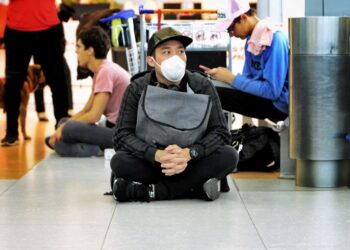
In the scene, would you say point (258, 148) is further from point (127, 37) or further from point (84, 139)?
point (127, 37)

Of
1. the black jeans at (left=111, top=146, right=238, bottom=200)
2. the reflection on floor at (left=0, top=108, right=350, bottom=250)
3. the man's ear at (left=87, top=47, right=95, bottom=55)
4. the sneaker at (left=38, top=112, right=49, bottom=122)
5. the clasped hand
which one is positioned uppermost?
the man's ear at (left=87, top=47, right=95, bottom=55)

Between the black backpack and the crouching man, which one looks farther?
the black backpack

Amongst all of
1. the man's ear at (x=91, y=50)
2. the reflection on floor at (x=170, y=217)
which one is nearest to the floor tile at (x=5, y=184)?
the reflection on floor at (x=170, y=217)

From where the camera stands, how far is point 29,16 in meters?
8.51

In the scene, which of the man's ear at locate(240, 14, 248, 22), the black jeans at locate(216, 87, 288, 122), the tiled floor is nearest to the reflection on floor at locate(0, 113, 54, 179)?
the tiled floor

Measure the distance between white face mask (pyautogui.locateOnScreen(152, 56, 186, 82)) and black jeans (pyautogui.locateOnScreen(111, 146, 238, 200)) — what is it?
51 cm

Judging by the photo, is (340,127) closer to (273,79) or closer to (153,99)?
(273,79)

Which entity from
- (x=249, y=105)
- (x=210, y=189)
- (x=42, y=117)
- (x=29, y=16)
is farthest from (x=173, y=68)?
(x=42, y=117)

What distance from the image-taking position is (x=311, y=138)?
577 cm

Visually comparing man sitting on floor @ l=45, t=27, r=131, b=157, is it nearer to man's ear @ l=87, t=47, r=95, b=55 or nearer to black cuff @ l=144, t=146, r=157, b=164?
man's ear @ l=87, t=47, r=95, b=55

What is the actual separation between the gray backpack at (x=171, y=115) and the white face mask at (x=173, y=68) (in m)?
0.09

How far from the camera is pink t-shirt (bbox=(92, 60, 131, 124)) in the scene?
7.51 meters

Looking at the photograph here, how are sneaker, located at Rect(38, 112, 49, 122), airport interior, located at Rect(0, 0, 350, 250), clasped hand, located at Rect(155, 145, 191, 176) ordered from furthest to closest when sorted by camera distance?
sneaker, located at Rect(38, 112, 49, 122) < clasped hand, located at Rect(155, 145, 191, 176) < airport interior, located at Rect(0, 0, 350, 250)

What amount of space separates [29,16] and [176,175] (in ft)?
11.9
